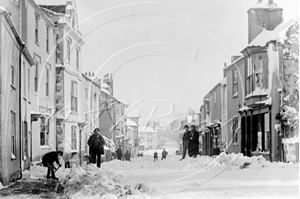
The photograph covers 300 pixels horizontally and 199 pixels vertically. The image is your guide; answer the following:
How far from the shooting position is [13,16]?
6270mm

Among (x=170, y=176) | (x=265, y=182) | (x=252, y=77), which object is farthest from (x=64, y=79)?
(x=265, y=182)

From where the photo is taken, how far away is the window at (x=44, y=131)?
6133 millimetres

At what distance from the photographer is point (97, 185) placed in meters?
6.02

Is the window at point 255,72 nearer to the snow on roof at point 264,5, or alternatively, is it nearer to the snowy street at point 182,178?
the snow on roof at point 264,5

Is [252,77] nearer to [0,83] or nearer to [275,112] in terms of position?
[275,112]

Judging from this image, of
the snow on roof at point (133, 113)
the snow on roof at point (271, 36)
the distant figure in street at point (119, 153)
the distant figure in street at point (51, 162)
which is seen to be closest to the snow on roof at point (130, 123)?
the snow on roof at point (133, 113)

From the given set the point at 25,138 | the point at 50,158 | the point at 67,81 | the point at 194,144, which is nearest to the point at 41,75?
the point at 67,81

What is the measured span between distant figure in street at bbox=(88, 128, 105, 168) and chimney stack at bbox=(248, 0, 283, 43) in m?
2.19

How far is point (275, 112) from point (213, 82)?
2.78ft

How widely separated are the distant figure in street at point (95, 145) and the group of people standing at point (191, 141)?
0.97m

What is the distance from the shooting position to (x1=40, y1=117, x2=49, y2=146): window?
20.1 feet

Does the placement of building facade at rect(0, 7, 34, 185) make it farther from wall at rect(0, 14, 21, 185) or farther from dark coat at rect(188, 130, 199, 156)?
dark coat at rect(188, 130, 199, 156)

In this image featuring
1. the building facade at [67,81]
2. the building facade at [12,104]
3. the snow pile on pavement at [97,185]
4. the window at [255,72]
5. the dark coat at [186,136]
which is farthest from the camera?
the window at [255,72]

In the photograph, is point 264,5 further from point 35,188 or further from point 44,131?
point 35,188
